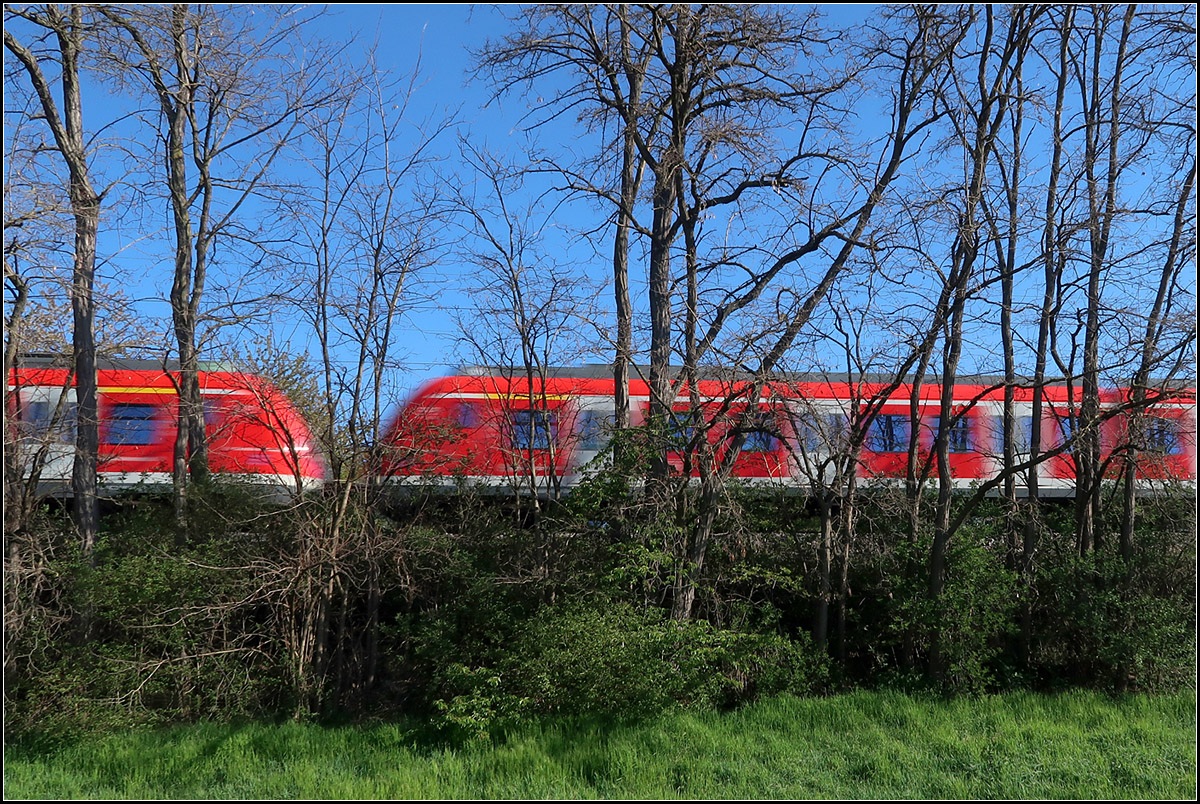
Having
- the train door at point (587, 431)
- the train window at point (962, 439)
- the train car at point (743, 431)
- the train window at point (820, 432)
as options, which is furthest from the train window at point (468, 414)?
the train window at point (962, 439)

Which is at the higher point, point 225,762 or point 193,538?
point 193,538

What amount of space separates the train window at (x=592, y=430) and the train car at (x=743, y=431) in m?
0.02

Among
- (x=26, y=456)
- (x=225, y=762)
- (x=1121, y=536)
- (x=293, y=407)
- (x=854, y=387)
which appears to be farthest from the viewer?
(x=854, y=387)

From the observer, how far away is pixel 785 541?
340 inches

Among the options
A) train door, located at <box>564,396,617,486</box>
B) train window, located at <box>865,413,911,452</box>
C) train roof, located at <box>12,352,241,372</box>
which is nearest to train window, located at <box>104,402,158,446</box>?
train roof, located at <box>12,352,241,372</box>

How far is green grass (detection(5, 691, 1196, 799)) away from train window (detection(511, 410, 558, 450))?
9.70ft

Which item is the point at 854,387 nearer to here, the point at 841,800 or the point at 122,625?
the point at 841,800

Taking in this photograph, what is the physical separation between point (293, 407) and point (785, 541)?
4.91 metres

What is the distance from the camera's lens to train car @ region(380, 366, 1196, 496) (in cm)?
795

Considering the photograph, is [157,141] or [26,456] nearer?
[26,456]

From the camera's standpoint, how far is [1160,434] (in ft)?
26.0

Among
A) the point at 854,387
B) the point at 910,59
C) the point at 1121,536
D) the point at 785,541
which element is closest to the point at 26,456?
the point at 785,541

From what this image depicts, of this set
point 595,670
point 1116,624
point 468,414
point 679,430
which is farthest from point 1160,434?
point 468,414

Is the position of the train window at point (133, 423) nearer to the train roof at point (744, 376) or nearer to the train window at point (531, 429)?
the train roof at point (744, 376)
